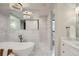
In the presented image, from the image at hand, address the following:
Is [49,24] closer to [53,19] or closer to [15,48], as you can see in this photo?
[53,19]

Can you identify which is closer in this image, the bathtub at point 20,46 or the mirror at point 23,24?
the bathtub at point 20,46

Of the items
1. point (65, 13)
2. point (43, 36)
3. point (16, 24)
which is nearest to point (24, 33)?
point (16, 24)

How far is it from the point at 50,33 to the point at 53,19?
0.22 meters

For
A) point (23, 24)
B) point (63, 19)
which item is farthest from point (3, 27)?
A: point (63, 19)

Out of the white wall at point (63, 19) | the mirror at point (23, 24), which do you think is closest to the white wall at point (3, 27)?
the mirror at point (23, 24)

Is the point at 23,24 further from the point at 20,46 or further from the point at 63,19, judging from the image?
the point at 63,19

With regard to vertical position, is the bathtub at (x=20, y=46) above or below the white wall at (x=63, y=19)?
below

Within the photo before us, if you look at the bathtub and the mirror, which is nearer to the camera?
the bathtub

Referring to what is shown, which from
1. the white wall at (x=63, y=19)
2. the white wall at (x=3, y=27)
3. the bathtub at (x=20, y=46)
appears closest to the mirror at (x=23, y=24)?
the white wall at (x=3, y=27)

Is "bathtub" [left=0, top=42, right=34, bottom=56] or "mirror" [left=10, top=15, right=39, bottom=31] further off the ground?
"mirror" [left=10, top=15, right=39, bottom=31]

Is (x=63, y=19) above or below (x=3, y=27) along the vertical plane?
above

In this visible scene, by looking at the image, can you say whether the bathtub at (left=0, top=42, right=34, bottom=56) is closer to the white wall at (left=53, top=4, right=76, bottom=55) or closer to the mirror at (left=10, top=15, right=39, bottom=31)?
the mirror at (left=10, top=15, right=39, bottom=31)

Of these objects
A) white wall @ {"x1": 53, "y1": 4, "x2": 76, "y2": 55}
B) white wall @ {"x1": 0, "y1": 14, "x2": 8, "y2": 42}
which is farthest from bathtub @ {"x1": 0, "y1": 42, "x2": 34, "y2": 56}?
white wall @ {"x1": 53, "y1": 4, "x2": 76, "y2": 55}

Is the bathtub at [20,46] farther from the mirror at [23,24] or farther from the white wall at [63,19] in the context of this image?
the white wall at [63,19]
